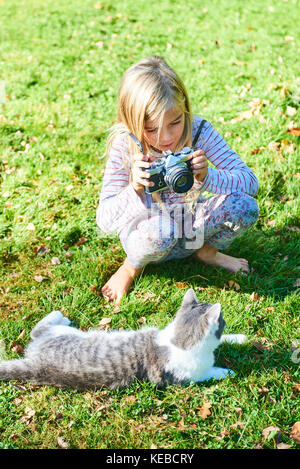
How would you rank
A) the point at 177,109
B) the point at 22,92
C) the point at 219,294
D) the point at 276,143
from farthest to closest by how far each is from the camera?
the point at 22,92 → the point at 276,143 → the point at 219,294 → the point at 177,109

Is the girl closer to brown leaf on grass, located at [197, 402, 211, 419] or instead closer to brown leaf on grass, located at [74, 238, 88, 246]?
brown leaf on grass, located at [74, 238, 88, 246]

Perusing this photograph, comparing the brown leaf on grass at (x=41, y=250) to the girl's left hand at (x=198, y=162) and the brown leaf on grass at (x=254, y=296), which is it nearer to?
the girl's left hand at (x=198, y=162)

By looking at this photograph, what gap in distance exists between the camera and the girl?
2.38 metres

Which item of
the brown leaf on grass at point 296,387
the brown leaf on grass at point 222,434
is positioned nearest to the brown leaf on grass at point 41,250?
the brown leaf on grass at point 222,434

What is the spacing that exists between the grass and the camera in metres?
0.91

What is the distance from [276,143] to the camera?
3.92m

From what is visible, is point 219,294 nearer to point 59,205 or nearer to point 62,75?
point 59,205

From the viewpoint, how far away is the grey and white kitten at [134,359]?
2.25 metres

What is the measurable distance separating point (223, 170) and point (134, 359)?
1.32 m

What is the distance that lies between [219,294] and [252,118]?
7.49ft

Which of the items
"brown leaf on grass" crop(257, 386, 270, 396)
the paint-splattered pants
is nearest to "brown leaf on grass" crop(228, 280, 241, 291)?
the paint-splattered pants

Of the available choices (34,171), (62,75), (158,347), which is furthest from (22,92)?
(158,347)

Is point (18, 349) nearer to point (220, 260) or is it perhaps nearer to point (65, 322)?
point (65, 322)

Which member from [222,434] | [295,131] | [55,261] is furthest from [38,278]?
[295,131]
